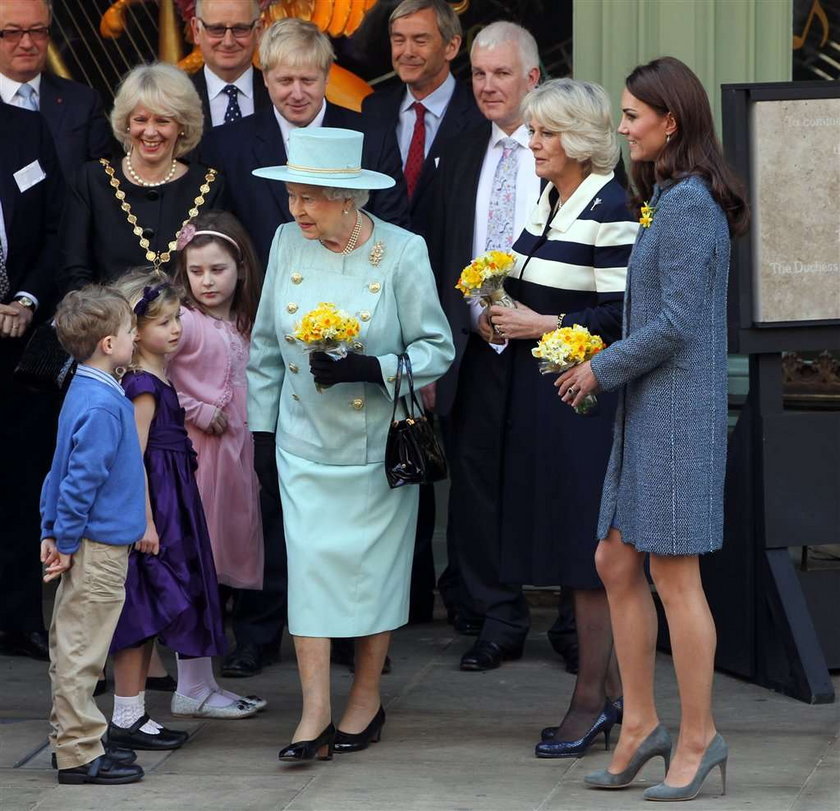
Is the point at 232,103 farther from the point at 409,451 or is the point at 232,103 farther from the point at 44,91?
the point at 409,451

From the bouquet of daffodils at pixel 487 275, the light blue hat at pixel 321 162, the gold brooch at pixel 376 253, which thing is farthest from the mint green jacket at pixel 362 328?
the light blue hat at pixel 321 162

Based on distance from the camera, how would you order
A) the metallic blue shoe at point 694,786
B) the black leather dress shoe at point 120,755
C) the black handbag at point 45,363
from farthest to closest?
the black handbag at point 45,363, the black leather dress shoe at point 120,755, the metallic blue shoe at point 694,786

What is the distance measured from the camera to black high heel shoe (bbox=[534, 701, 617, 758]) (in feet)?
17.2

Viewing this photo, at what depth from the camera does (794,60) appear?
7.02m

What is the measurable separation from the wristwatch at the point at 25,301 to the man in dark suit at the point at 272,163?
0.81 metres

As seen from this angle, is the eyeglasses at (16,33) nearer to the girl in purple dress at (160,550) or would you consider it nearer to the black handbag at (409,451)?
the girl in purple dress at (160,550)

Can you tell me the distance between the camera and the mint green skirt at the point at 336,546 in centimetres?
526

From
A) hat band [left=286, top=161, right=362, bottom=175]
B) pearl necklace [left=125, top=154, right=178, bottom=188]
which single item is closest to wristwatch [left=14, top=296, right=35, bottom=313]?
pearl necklace [left=125, top=154, right=178, bottom=188]

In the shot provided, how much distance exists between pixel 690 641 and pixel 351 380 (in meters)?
1.22

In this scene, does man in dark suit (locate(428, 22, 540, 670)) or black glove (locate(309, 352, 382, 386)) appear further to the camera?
man in dark suit (locate(428, 22, 540, 670))

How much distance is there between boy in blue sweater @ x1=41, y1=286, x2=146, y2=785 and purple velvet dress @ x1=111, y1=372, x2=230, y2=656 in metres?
0.28

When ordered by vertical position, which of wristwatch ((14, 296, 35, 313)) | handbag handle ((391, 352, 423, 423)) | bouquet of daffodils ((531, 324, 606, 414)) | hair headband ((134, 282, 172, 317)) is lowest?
handbag handle ((391, 352, 423, 423))

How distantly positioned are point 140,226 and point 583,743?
7.58 feet

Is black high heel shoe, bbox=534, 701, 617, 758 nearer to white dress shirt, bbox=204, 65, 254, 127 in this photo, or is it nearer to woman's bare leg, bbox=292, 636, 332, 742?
woman's bare leg, bbox=292, 636, 332, 742
